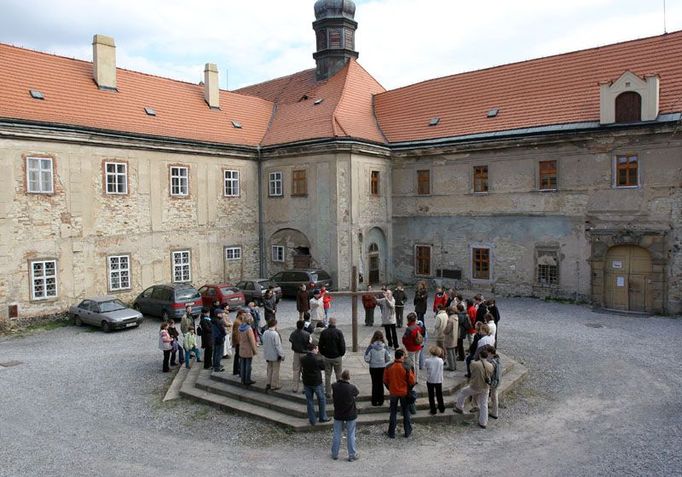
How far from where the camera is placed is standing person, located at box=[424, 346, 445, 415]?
11078mm

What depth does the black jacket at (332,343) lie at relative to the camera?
1130 centimetres

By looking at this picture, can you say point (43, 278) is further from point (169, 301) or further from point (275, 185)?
point (275, 185)

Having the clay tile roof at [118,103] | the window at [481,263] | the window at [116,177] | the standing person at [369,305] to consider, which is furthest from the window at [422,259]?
the window at [116,177]

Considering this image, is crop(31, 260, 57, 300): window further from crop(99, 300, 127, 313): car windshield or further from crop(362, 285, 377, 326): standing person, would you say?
crop(362, 285, 377, 326): standing person

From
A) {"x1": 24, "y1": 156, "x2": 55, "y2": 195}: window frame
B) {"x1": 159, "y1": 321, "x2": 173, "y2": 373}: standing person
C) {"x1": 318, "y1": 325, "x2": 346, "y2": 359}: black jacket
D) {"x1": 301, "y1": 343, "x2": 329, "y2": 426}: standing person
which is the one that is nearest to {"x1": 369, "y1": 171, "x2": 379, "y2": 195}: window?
{"x1": 24, "y1": 156, "x2": 55, "y2": 195}: window frame

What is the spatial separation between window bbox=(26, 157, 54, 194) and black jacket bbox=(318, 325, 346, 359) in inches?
590

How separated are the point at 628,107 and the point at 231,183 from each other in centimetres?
1746

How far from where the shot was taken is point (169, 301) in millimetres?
21141

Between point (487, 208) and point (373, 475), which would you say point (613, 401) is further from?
point (487, 208)

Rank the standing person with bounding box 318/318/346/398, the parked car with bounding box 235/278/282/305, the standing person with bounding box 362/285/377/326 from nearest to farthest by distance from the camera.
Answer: the standing person with bounding box 318/318/346/398 → the standing person with bounding box 362/285/377/326 → the parked car with bounding box 235/278/282/305

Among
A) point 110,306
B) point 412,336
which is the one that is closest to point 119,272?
point 110,306

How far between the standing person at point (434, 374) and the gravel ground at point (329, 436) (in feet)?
1.66

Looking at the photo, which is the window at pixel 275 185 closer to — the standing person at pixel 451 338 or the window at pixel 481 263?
the window at pixel 481 263

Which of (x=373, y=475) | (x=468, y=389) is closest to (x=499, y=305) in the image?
(x=468, y=389)
